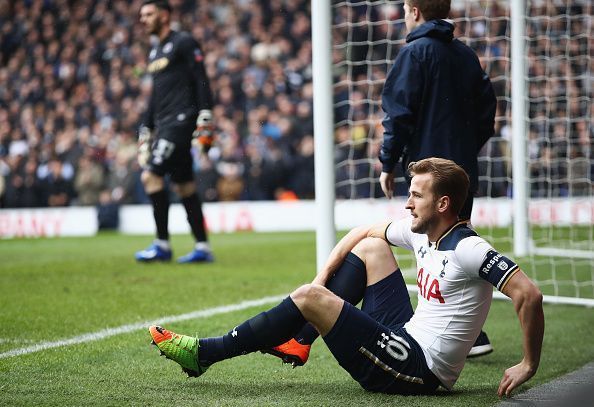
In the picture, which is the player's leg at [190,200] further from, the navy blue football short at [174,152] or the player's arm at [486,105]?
the player's arm at [486,105]

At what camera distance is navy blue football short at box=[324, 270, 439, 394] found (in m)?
3.72

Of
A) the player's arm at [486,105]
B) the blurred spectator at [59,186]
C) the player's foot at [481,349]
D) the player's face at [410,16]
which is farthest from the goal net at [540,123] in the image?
the blurred spectator at [59,186]

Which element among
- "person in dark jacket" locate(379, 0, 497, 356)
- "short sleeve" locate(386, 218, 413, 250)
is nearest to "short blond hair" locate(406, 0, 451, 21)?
"person in dark jacket" locate(379, 0, 497, 356)

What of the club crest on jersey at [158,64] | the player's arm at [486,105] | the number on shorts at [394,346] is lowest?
the number on shorts at [394,346]

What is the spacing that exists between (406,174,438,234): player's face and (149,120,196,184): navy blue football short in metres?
5.58

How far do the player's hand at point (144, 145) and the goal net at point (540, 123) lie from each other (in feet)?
6.44

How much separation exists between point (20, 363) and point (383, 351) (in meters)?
1.86

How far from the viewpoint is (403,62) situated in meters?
4.75

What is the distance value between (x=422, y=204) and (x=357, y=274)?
567 mm

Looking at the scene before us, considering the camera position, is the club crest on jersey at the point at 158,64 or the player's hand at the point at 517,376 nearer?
the player's hand at the point at 517,376

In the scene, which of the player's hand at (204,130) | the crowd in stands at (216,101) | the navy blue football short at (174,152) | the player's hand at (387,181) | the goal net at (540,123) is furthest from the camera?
the crowd in stands at (216,101)

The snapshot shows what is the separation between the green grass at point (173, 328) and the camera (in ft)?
12.8

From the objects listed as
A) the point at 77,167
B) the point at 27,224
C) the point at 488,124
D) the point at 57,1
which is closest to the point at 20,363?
the point at 488,124

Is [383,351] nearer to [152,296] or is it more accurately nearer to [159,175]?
[152,296]
